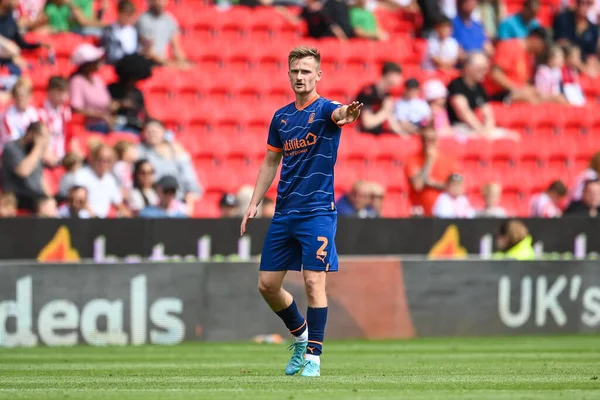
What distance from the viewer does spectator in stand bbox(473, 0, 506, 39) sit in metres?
19.8

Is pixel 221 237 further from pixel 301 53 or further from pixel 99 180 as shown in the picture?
pixel 301 53

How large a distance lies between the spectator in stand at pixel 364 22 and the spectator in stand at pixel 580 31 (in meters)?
3.04

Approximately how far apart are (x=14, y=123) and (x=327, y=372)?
267 inches

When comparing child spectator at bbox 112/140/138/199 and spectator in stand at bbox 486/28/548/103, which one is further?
spectator in stand at bbox 486/28/548/103

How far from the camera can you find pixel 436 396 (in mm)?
6973

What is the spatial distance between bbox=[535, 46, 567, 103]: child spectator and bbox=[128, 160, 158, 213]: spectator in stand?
7472 mm

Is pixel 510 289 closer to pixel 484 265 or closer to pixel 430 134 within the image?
pixel 484 265

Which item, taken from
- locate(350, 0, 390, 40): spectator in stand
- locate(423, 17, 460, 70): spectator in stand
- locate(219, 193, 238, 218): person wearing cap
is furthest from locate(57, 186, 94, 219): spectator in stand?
locate(423, 17, 460, 70): spectator in stand

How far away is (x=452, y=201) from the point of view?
15.4m

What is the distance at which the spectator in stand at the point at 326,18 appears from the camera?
59.2 feet

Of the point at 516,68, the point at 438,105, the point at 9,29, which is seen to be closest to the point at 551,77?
the point at 516,68

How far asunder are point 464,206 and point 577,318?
7.48ft

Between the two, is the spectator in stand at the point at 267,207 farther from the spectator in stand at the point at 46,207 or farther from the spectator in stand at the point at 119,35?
the spectator in stand at the point at 119,35

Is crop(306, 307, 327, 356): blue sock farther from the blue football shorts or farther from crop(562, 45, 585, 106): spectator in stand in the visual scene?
crop(562, 45, 585, 106): spectator in stand
